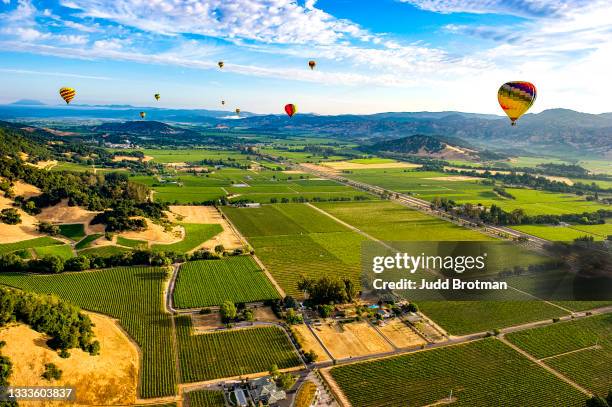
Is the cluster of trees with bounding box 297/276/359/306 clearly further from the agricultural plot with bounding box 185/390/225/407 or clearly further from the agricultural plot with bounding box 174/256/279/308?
the agricultural plot with bounding box 185/390/225/407

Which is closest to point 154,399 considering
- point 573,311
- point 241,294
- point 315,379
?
point 315,379

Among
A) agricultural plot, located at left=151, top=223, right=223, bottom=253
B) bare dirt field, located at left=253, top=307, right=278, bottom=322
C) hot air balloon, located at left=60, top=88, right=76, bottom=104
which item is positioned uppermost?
hot air balloon, located at left=60, top=88, right=76, bottom=104

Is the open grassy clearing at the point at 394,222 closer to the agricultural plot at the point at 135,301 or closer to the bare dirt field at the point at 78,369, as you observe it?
the agricultural plot at the point at 135,301

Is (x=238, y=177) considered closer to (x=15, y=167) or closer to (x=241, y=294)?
(x=15, y=167)

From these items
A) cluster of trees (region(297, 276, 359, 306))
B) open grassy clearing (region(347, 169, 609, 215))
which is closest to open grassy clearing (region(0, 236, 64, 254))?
cluster of trees (region(297, 276, 359, 306))

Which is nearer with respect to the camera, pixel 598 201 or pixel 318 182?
pixel 598 201
